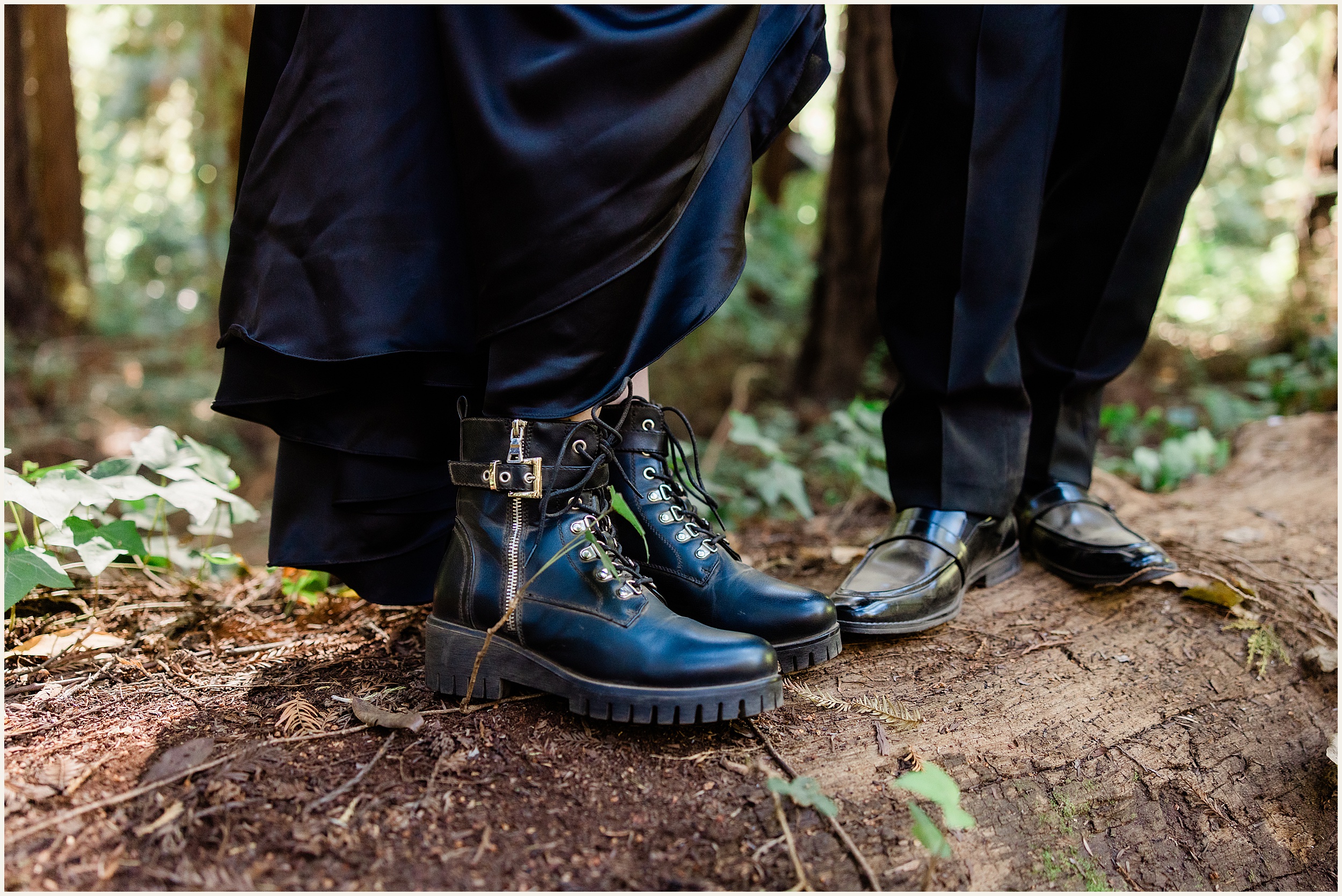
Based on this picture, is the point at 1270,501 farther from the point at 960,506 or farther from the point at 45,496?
the point at 45,496

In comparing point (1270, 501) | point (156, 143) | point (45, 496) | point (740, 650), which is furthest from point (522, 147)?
point (156, 143)

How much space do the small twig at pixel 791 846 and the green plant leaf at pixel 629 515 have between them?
484 mm

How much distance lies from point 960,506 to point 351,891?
4.33ft

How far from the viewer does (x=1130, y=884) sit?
1.12 m

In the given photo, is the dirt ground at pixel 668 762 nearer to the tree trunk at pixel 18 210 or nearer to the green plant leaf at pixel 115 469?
the green plant leaf at pixel 115 469

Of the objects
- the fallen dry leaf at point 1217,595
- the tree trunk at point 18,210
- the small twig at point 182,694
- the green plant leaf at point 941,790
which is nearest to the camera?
the green plant leaf at point 941,790

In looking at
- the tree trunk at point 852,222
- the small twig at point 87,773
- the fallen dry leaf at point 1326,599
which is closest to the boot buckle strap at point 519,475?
the small twig at point 87,773

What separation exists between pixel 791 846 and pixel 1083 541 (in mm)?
1160

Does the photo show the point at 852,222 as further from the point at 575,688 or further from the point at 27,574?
the point at 27,574

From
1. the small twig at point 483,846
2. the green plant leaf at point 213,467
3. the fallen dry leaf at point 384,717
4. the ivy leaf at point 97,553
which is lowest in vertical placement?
the small twig at point 483,846

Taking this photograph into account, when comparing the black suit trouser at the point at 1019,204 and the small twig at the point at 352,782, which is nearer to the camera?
the small twig at the point at 352,782

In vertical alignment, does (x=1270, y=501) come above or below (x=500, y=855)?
above

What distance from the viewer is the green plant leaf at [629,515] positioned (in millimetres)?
1405

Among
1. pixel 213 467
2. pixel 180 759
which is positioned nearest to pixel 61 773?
pixel 180 759
